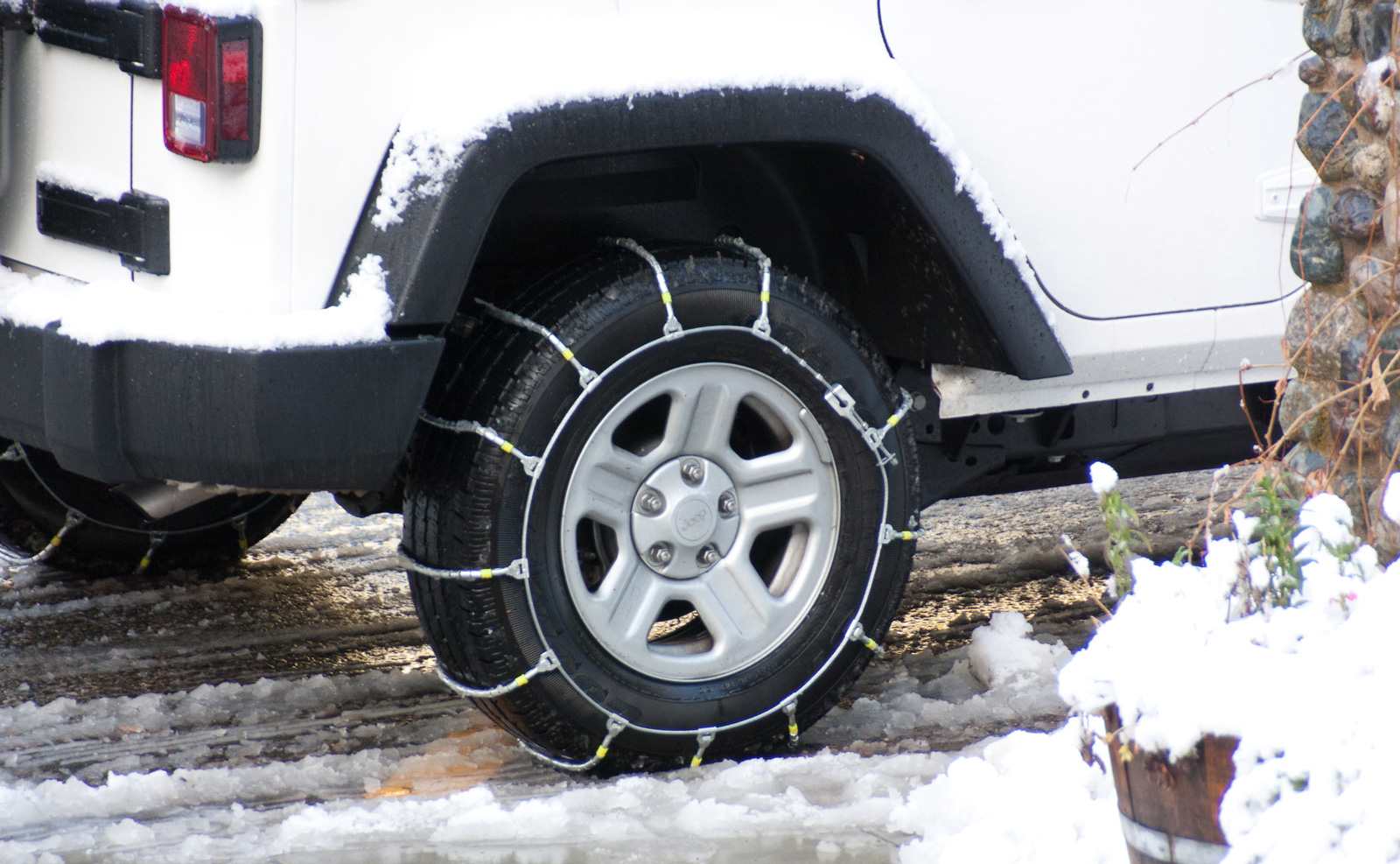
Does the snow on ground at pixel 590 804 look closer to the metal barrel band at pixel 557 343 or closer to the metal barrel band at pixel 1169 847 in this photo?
the metal barrel band at pixel 1169 847

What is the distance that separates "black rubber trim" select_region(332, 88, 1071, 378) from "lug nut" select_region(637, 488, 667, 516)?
52 cm

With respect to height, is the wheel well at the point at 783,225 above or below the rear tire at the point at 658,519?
above

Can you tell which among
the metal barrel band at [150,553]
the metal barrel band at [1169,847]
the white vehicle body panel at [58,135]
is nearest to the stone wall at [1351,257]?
the metal barrel band at [1169,847]

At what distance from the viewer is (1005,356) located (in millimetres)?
3125

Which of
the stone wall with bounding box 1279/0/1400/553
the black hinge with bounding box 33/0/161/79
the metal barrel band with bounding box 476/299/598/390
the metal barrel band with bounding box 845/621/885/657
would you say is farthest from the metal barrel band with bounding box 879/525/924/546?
the black hinge with bounding box 33/0/161/79

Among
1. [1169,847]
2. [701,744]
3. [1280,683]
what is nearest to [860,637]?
[701,744]

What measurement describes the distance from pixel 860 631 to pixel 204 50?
1.49m

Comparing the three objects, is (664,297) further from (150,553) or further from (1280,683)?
(150,553)

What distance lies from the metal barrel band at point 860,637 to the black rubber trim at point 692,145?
0.54 m

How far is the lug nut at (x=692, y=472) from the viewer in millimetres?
3008

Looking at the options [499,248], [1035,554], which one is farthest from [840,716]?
[1035,554]

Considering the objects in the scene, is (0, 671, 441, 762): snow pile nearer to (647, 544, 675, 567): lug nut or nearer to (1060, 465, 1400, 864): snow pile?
(647, 544, 675, 567): lug nut

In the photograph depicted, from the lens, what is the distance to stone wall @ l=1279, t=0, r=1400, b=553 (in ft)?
7.94

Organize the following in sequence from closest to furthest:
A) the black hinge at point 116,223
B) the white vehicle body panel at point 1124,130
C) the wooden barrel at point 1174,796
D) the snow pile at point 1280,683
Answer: the snow pile at point 1280,683, the wooden barrel at point 1174,796, the black hinge at point 116,223, the white vehicle body panel at point 1124,130
